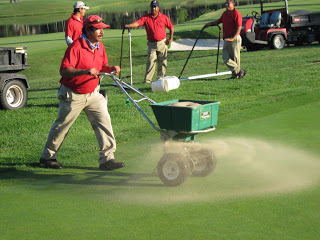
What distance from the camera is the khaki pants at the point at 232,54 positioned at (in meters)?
13.9

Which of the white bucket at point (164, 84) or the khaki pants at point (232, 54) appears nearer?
the white bucket at point (164, 84)

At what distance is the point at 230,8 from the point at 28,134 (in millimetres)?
6340

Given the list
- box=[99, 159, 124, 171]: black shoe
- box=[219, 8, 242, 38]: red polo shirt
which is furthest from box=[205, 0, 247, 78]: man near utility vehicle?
box=[99, 159, 124, 171]: black shoe

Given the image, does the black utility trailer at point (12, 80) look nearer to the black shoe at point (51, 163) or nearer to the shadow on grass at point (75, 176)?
the shadow on grass at point (75, 176)

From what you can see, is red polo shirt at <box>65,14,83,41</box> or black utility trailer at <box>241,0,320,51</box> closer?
red polo shirt at <box>65,14,83,41</box>

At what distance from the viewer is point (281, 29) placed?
23453mm

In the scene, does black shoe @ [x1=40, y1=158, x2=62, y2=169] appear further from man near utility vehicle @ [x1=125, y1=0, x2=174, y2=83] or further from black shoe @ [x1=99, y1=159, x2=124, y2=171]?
man near utility vehicle @ [x1=125, y1=0, x2=174, y2=83]

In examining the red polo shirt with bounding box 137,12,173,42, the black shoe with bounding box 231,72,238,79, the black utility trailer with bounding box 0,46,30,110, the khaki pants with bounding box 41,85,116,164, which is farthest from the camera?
the black shoe with bounding box 231,72,238,79

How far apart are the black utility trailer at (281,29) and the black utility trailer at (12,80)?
12799 mm

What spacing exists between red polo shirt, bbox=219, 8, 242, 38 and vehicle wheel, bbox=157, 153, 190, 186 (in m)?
8.08

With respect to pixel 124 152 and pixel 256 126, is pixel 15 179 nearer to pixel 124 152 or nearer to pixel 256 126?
pixel 124 152

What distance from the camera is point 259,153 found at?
7.50 m

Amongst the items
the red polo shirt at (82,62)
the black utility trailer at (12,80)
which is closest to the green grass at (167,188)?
the black utility trailer at (12,80)

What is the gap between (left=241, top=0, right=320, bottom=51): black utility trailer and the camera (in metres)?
23.2
